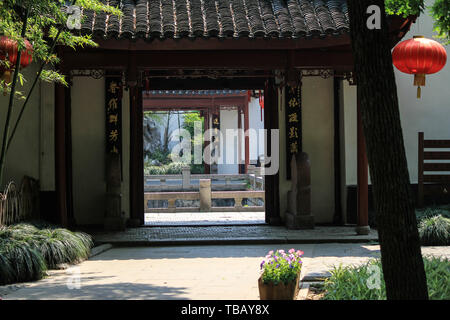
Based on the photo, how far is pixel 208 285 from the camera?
6344 mm

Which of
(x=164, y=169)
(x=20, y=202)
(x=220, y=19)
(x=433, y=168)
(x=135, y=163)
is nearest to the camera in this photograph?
(x=20, y=202)

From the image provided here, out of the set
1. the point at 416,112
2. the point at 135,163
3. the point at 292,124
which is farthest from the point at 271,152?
the point at 416,112

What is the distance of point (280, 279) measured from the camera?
203 inches

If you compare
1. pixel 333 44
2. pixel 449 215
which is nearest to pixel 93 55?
pixel 333 44

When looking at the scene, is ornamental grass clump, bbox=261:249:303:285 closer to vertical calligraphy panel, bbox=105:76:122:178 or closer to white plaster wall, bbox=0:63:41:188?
white plaster wall, bbox=0:63:41:188

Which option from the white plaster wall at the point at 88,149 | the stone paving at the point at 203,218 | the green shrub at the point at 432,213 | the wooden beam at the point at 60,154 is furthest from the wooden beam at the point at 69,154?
the green shrub at the point at 432,213

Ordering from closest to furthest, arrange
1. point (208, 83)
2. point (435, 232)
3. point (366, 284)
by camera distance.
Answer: point (366, 284)
point (435, 232)
point (208, 83)

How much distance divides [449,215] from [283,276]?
5559 millimetres

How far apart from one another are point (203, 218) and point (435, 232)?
5706 mm

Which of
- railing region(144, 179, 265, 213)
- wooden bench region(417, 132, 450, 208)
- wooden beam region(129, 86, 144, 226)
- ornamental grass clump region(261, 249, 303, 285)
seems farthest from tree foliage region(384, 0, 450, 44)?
railing region(144, 179, 265, 213)

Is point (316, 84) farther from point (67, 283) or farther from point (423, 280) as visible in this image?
point (423, 280)

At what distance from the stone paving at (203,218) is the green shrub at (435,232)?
3.54 meters

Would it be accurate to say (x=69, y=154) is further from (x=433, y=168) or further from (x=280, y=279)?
(x=280, y=279)

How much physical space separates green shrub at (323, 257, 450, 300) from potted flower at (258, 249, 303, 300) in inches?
12.0
